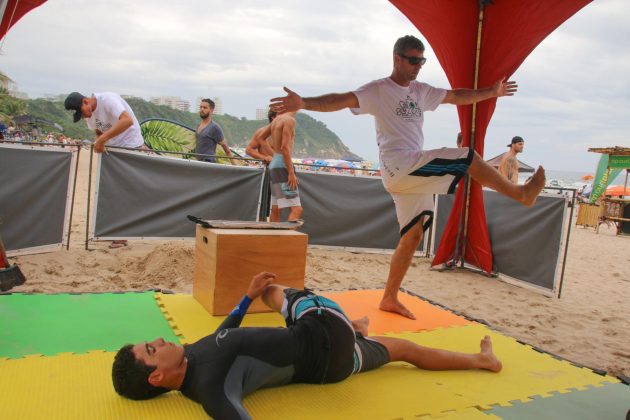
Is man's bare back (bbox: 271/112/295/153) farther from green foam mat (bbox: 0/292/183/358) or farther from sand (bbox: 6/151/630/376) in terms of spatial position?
green foam mat (bbox: 0/292/183/358)

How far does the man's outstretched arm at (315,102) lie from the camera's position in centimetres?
320

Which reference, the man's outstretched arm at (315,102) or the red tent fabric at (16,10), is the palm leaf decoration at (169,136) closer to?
the red tent fabric at (16,10)

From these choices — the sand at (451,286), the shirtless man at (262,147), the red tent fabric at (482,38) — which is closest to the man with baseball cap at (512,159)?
the sand at (451,286)

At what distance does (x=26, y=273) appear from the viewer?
16.3 feet

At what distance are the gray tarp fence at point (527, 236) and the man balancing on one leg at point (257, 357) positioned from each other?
3.63 metres

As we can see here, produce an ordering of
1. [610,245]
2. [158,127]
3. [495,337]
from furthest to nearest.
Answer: [610,245] → [158,127] → [495,337]

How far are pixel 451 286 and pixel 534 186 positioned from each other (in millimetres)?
2648

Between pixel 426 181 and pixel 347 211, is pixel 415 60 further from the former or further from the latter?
pixel 347 211

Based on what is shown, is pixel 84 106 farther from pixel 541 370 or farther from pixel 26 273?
pixel 541 370

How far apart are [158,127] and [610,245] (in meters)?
11.7

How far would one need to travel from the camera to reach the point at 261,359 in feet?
7.58

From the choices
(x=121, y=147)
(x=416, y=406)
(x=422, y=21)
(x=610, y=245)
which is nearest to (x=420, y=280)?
(x=422, y=21)

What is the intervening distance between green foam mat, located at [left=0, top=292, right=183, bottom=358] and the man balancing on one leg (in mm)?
879

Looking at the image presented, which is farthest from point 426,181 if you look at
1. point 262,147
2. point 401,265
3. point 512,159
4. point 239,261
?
point 512,159
